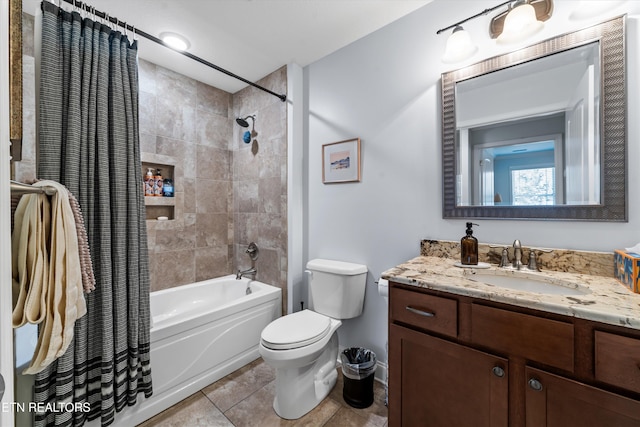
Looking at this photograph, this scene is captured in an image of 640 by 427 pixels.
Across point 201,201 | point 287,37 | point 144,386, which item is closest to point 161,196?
point 201,201

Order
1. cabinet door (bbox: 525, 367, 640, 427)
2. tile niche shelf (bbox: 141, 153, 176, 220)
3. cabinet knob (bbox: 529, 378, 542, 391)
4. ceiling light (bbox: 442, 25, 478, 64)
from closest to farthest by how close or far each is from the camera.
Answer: cabinet door (bbox: 525, 367, 640, 427), cabinet knob (bbox: 529, 378, 542, 391), ceiling light (bbox: 442, 25, 478, 64), tile niche shelf (bbox: 141, 153, 176, 220)

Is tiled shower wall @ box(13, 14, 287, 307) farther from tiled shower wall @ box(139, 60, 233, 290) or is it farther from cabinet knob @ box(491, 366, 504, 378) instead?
cabinet knob @ box(491, 366, 504, 378)

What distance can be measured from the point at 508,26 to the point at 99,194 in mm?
2148

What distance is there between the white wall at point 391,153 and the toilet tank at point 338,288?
93mm

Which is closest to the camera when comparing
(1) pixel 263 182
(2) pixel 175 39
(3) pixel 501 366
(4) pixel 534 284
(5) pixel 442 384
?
(3) pixel 501 366

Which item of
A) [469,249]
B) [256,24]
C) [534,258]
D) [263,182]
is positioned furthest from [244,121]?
[534,258]

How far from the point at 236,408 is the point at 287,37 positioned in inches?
97.7

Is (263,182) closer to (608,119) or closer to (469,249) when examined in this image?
(469,249)

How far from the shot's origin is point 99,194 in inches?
52.1

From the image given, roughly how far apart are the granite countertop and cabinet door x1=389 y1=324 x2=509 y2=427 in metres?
0.22

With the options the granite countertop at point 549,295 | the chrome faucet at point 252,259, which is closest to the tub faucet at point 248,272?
the chrome faucet at point 252,259

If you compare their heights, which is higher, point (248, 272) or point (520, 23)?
point (520, 23)

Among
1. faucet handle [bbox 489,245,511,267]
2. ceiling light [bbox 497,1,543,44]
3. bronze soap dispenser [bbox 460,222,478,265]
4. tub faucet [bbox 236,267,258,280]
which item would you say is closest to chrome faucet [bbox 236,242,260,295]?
tub faucet [bbox 236,267,258,280]

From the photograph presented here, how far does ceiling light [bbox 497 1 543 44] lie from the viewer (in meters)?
1.20
